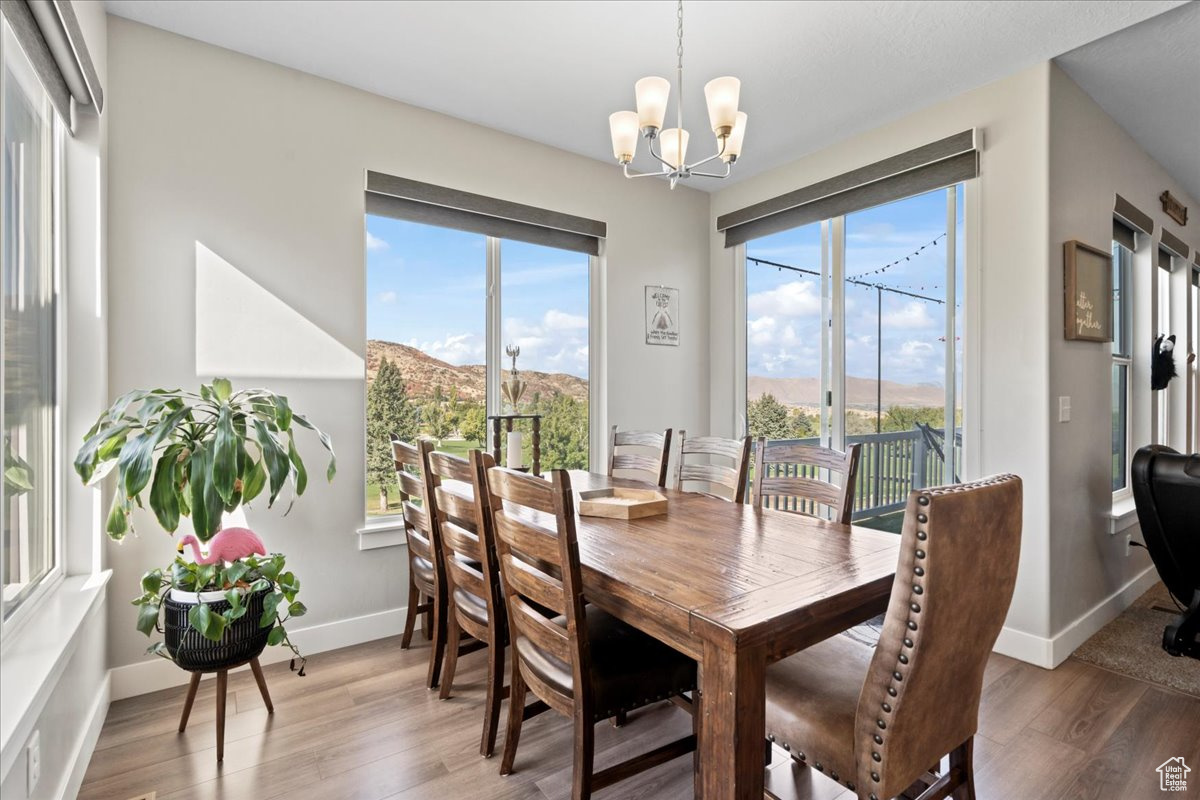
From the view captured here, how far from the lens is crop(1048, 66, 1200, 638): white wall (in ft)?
8.52

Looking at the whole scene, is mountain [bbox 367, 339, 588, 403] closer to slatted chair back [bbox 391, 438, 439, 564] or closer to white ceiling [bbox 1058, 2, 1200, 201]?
slatted chair back [bbox 391, 438, 439, 564]

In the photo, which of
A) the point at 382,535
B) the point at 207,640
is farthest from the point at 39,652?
the point at 382,535

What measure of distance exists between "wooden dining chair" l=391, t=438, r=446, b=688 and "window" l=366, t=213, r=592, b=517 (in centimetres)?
54

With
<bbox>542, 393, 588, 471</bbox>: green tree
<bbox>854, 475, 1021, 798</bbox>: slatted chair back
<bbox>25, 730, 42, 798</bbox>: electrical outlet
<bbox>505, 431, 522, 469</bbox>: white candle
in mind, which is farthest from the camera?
<bbox>542, 393, 588, 471</bbox>: green tree

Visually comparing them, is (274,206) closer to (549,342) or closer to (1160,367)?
(549,342)

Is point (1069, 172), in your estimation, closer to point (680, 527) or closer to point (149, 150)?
point (680, 527)

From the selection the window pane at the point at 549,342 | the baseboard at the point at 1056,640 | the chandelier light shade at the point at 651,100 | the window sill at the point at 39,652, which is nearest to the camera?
the window sill at the point at 39,652

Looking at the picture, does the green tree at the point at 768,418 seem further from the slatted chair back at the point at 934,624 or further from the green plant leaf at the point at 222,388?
the green plant leaf at the point at 222,388

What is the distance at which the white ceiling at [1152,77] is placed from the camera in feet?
7.88

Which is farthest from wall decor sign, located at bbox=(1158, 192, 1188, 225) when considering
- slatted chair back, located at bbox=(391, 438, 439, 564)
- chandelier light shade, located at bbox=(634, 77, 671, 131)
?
slatted chair back, located at bbox=(391, 438, 439, 564)

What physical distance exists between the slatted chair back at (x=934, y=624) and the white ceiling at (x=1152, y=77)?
2479mm

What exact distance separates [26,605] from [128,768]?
0.62 meters

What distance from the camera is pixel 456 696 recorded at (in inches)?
89.3

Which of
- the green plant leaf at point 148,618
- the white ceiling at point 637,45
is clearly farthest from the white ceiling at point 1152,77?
the green plant leaf at point 148,618
